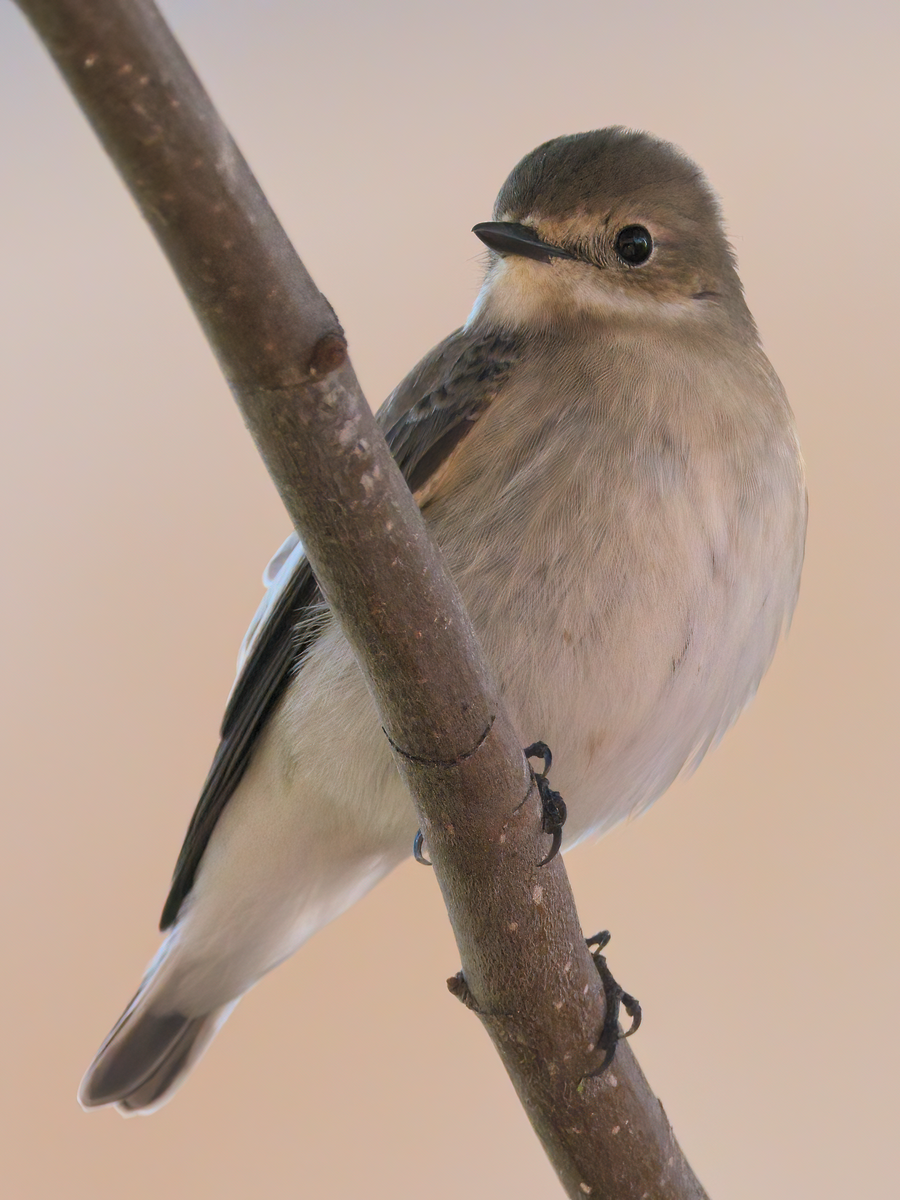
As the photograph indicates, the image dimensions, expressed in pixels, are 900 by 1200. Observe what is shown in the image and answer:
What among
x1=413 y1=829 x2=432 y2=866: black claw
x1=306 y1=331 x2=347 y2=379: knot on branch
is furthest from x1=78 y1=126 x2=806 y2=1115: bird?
x1=306 y1=331 x2=347 y2=379: knot on branch

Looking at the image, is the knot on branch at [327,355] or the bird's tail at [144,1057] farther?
the bird's tail at [144,1057]

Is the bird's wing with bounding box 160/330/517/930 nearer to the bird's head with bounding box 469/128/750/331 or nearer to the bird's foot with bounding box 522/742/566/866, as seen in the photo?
the bird's head with bounding box 469/128/750/331

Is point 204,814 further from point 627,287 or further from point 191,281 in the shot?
point 191,281

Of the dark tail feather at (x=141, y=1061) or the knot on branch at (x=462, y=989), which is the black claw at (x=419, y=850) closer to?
the knot on branch at (x=462, y=989)

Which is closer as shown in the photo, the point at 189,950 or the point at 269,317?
the point at 269,317

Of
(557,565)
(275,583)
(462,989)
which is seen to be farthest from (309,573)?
(462,989)

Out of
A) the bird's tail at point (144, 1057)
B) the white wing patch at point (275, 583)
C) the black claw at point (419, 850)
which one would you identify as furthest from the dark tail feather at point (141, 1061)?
the black claw at point (419, 850)

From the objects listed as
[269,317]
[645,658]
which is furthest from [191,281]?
[645,658]
